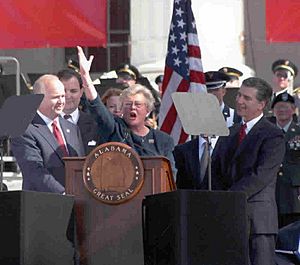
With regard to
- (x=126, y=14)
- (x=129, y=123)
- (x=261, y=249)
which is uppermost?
(x=126, y=14)

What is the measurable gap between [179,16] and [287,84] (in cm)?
276

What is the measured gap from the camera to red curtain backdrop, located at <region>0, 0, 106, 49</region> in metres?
19.5

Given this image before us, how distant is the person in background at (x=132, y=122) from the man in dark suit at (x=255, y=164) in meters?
0.52

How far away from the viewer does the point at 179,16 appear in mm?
18500

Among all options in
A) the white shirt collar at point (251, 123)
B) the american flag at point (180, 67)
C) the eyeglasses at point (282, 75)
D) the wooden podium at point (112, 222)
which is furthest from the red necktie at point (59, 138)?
the eyeglasses at point (282, 75)

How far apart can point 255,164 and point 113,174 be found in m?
1.51

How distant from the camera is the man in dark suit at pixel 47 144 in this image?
15.0m

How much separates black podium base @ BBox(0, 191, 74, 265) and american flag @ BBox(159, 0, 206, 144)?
361 centimetres

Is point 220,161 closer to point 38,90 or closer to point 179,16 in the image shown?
point 38,90

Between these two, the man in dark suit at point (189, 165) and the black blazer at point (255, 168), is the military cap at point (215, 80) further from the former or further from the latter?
the black blazer at point (255, 168)

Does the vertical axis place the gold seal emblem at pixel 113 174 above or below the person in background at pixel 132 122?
below

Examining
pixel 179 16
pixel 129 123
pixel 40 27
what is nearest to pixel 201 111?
pixel 129 123

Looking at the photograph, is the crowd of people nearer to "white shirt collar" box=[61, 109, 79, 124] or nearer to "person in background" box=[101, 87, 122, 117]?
"white shirt collar" box=[61, 109, 79, 124]

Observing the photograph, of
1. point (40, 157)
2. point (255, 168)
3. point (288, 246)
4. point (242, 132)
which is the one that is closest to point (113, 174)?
point (40, 157)
